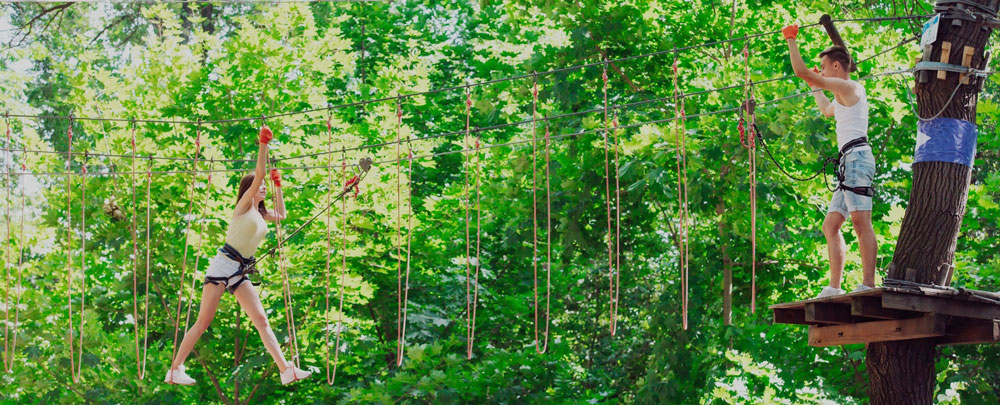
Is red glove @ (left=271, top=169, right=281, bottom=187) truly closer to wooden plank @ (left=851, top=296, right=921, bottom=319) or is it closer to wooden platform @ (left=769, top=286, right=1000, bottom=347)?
wooden platform @ (left=769, top=286, right=1000, bottom=347)

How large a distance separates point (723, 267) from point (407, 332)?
3290mm

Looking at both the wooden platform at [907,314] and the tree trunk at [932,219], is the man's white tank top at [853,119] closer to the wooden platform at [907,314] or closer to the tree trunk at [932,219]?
the tree trunk at [932,219]

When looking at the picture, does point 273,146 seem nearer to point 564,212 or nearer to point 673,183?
point 564,212

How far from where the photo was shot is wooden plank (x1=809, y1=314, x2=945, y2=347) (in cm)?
539

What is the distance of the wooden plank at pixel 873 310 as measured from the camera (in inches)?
212

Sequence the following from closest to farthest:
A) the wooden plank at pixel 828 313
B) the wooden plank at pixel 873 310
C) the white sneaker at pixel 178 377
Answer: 1. the wooden plank at pixel 873 310
2. the wooden plank at pixel 828 313
3. the white sneaker at pixel 178 377

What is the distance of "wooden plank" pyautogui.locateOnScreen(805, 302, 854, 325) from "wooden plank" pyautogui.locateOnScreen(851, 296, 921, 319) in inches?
9.5

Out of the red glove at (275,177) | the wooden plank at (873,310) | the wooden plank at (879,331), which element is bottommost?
the wooden plank at (879,331)

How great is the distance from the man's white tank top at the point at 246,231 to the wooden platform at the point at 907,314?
282cm

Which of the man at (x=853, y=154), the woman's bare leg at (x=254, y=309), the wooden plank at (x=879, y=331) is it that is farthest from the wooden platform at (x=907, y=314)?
the woman's bare leg at (x=254, y=309)

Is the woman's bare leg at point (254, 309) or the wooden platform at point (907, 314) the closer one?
the wooden platform at point (907, 314)

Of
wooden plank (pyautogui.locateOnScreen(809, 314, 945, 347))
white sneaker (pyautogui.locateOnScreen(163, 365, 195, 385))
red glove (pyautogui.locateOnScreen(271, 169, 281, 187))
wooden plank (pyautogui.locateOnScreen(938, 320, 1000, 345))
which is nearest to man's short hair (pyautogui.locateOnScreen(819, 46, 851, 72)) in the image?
wooden plank (pyautogui.locateOnScreen(809, 314, 945, 347))

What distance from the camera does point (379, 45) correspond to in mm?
14898

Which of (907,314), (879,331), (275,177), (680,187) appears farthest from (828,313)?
(275,177)
